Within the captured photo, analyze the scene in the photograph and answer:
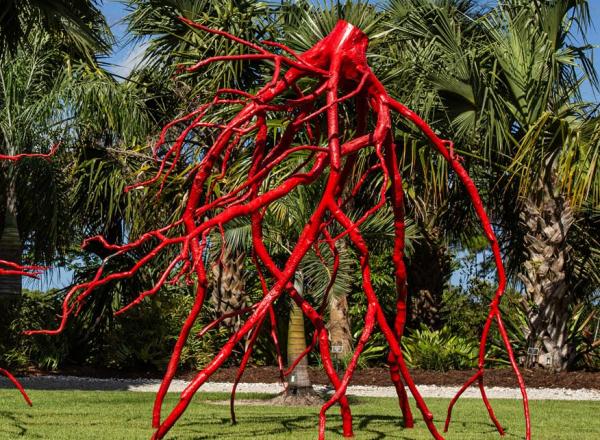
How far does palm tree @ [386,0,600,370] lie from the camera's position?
11.9m

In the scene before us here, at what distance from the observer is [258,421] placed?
7035 millimetres

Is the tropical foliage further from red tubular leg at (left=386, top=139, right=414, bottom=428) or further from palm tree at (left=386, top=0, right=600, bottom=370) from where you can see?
red tubular leg at (left=386, top=139, right=414, bottom=428)

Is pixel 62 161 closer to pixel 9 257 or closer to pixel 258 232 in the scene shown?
pixel 9 257

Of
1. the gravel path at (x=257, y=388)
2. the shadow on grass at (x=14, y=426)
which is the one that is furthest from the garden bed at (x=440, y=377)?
the shadow on grass at (x=14, y=426)

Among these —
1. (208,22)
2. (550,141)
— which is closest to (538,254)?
(550,141)

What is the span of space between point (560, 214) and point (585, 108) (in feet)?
4.98

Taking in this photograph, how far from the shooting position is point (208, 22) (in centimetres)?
1439

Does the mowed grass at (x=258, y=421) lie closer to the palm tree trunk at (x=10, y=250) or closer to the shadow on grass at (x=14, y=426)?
the shadow on grass at (x=14, y=426)

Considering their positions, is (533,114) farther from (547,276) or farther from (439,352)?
(439,352)

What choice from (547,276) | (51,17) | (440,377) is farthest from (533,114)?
(51,17)

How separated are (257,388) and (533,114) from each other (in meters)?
4.95

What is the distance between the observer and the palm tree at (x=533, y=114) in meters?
11.9

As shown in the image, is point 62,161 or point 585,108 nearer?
point 585,108

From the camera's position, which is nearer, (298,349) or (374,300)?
(374,300)
